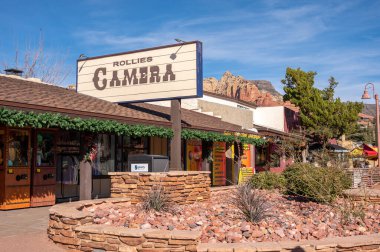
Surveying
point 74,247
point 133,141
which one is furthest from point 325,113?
point 74,247

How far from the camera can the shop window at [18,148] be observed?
11945 mm

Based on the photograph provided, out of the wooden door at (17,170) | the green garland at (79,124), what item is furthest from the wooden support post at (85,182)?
the wooden door at (17,170)

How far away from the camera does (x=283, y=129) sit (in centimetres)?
3444

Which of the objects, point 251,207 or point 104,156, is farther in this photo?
point 104,156

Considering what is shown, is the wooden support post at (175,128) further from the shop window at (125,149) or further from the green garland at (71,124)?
the shop window at (125,149)

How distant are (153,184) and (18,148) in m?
4.72

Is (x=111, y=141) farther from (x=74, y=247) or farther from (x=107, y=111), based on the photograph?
(x=74, y=247)

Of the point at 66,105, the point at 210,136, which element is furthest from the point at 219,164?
the point at 66,105

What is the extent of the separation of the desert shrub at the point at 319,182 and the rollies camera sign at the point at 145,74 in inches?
166

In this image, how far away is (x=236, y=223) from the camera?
25.2ft

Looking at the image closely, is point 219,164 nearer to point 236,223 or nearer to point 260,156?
point 260,156

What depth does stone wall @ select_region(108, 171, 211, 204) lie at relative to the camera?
9.89 meters

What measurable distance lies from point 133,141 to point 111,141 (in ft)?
3.33

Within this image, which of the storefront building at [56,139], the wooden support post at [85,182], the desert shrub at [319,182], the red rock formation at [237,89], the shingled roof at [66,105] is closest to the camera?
the desert shrub at [319,182]
